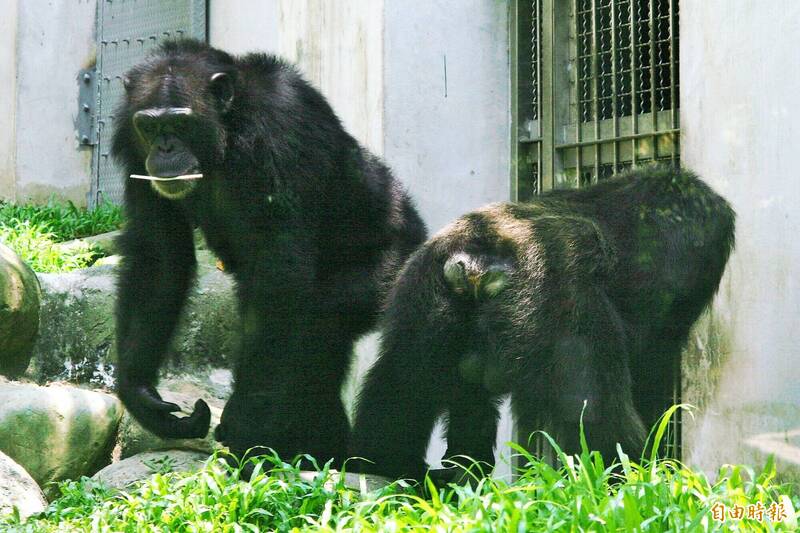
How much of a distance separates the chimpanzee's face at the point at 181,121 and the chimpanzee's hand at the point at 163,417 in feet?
3.25

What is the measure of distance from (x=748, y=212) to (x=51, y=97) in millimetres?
8993

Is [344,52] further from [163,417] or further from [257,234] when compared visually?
[163,417]

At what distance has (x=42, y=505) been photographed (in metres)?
4.88

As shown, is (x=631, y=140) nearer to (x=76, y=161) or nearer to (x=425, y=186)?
(x=425, y=186)

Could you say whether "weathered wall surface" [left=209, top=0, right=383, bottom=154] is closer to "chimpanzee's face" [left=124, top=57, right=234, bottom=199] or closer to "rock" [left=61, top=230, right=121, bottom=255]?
"chimpanzee's face" [left=124, top=57, right=234, bottom=199]

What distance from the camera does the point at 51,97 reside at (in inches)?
474

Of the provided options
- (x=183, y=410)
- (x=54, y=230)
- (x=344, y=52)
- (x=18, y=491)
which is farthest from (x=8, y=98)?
(x=18, y=491)

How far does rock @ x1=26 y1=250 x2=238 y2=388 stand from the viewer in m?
7.39

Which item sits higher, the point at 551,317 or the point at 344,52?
the point at 344,52

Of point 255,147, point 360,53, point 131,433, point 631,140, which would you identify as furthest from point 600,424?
point 360,53

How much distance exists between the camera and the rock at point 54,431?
543 cm

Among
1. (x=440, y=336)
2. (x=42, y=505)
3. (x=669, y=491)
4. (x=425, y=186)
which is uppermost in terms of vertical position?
(x=425, y=186)

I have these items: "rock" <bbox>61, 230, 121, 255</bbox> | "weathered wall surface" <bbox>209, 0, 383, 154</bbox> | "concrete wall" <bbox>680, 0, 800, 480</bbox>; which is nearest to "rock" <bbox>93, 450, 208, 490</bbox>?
"weathered wall surface" <bbox>209, 0, 383, 154</bbox>

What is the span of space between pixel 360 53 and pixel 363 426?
9.53 feet
